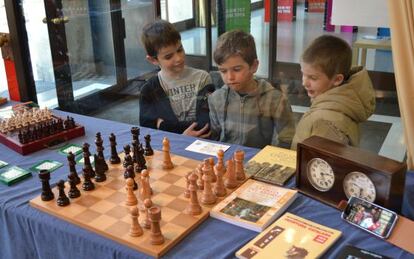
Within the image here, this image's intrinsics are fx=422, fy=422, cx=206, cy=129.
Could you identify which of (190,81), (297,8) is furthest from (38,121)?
(297,8)

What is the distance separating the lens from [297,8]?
421 cm

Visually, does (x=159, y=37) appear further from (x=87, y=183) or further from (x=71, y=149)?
(x=87, y=183)

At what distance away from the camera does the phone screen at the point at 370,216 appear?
1243 mm

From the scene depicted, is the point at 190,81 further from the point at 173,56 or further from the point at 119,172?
the point at 119,172

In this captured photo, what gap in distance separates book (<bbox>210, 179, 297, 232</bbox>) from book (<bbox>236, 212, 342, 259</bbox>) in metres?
0.04

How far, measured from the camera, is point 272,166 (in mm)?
1644

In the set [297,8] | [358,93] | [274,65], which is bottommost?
[274,65]

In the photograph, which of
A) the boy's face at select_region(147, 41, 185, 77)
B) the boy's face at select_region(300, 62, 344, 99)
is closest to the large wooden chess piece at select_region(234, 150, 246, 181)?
the boy's face at select_region(300, 62, 344, 99)

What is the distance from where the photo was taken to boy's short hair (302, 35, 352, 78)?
6.12 feet

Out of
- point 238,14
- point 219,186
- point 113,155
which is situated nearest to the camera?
point 219,186

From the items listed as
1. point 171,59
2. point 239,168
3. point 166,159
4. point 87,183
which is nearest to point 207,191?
point 239,168

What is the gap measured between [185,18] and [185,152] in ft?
9.27

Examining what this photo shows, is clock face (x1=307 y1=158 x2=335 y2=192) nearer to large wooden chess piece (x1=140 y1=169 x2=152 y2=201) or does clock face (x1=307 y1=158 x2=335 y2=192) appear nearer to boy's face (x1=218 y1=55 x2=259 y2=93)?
large wooden chess piece (x1=140 y1=169 x2=152 y2=201)

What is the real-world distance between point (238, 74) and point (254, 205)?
95 centimetres
